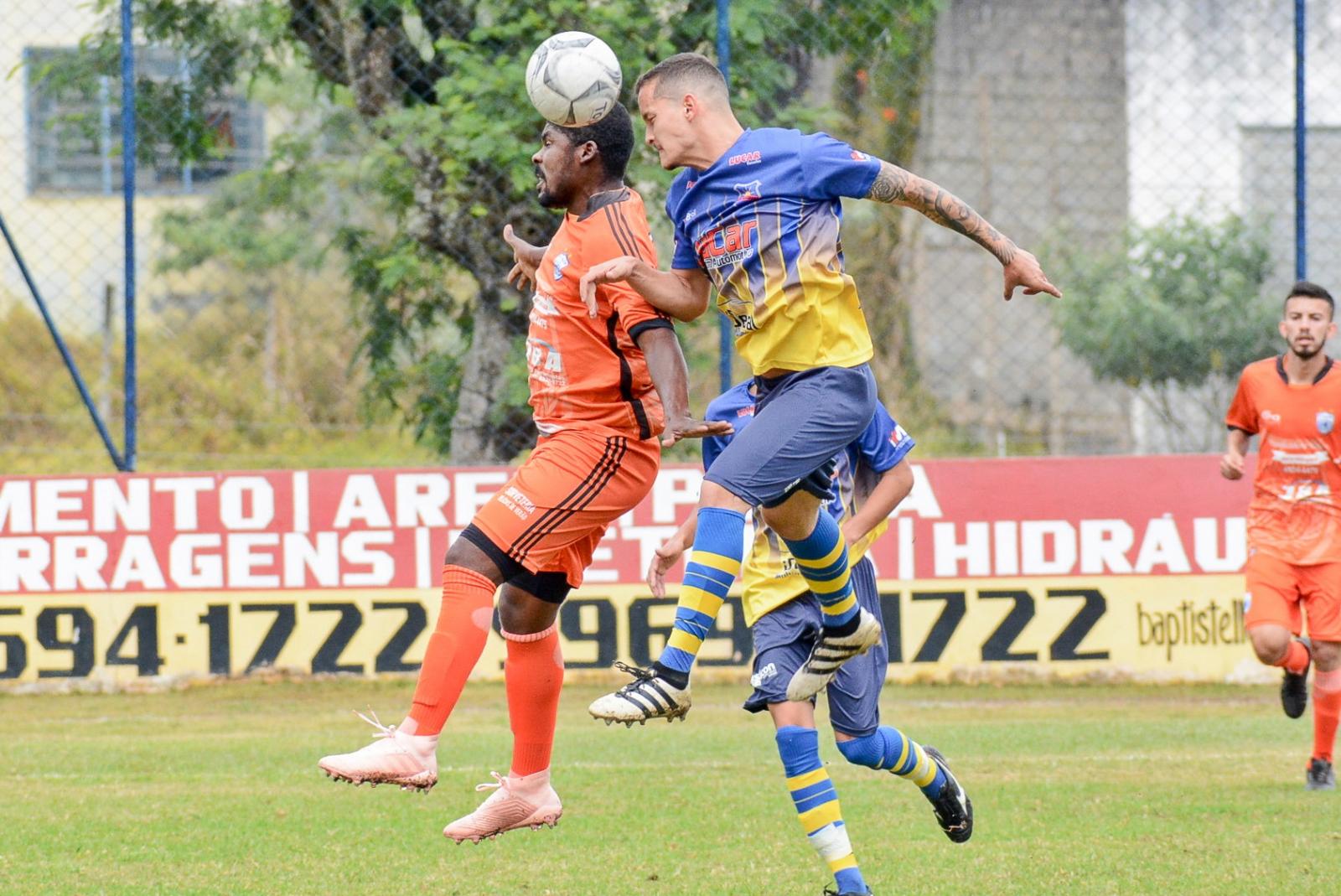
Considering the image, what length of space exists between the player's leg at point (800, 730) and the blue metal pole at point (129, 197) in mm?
6927

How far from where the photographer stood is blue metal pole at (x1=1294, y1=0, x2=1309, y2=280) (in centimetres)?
1162

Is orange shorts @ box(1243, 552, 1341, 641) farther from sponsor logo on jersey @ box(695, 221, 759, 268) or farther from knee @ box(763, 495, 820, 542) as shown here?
sponsor logo on jersey @ box(695, 221, 759, 268)

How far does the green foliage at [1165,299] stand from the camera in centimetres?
1778

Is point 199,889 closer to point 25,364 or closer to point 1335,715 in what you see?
point 1335,715

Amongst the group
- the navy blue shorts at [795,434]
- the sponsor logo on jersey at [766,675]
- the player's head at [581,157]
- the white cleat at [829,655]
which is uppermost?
the player's head at [581,157]

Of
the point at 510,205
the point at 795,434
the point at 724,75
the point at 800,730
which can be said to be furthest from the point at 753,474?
the point at 510,205

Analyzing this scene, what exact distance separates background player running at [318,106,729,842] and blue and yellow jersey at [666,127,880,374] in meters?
0.26

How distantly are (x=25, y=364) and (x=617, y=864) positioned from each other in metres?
17.9

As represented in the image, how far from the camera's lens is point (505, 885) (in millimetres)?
6207

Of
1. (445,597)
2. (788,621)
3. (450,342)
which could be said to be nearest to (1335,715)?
(788,621)

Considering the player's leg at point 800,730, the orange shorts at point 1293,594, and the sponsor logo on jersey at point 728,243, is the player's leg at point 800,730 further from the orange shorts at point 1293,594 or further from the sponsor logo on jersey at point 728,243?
the orange shorts at point 1293,594

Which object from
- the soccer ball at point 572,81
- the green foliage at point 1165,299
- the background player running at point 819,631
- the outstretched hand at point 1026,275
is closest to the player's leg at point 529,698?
the background player running at point 819,631

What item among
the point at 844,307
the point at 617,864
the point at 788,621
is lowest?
the point at 617,864

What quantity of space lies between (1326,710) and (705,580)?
15.8ft
